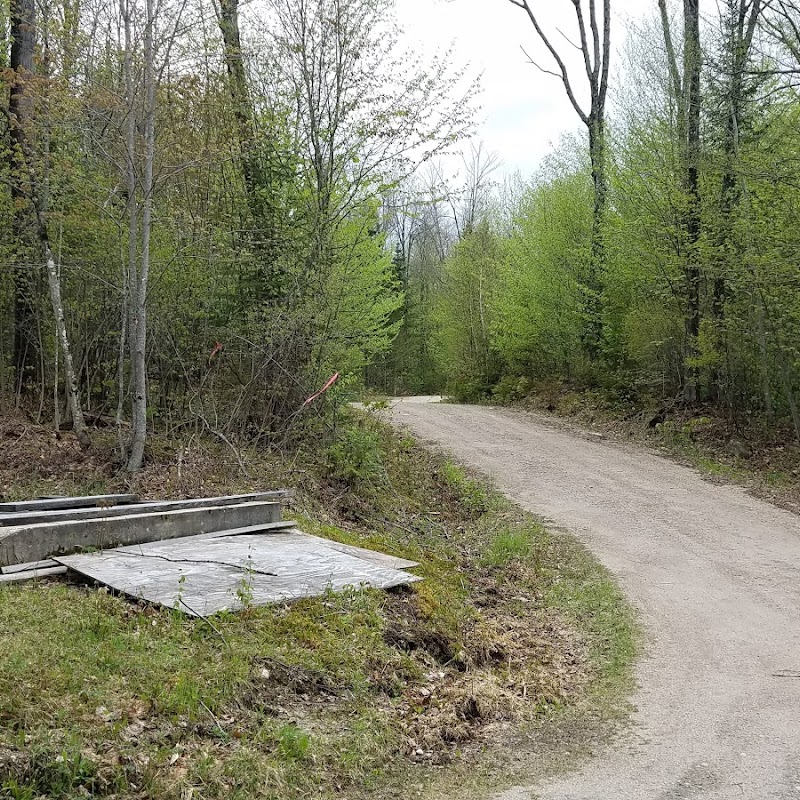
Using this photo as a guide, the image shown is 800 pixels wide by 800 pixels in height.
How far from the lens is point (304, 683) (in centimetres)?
458

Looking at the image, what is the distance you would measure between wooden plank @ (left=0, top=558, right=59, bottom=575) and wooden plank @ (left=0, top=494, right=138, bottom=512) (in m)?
1.34

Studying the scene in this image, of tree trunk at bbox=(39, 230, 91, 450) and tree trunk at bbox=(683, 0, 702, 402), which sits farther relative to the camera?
tree trunk at bbox=(683, 0, 702, 402)

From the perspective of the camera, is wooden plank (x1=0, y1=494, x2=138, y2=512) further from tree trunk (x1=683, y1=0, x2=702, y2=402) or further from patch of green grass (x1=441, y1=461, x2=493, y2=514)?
tree trunk (x1=683, y1=0, x2=702, y2=402)

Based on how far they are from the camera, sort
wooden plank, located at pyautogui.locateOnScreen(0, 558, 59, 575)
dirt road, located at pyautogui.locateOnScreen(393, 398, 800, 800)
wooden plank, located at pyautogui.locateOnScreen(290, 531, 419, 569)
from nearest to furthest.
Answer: dirt road, located at pyautogui.locateOnScreen(393, 398, 800, 800), wooden plank, located at pyautogui.locateOnScreen(0, 558, 59, 575), wooden plank, located at pyautogui.locateOnScreen(290, 531, 419, 569)

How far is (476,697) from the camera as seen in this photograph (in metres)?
4.92

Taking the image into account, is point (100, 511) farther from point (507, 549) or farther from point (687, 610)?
point (687, 610)

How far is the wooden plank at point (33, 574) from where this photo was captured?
5391 mm

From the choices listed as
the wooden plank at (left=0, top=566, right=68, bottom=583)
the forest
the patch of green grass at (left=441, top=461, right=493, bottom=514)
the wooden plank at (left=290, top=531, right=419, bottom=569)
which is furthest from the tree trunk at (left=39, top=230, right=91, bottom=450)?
the patch of green grass at (left=441, top=461, right=493, bottom=514)

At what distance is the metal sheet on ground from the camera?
5.30m

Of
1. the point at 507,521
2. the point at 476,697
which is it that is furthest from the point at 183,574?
the point at 507,521

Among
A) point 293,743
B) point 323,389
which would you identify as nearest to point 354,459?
point 323,389

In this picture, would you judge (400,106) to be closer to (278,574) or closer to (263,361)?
(263,361)

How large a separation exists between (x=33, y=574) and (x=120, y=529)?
3.49 ft

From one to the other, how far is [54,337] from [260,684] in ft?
28.2
